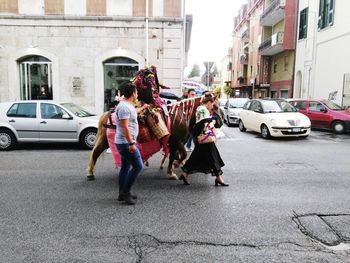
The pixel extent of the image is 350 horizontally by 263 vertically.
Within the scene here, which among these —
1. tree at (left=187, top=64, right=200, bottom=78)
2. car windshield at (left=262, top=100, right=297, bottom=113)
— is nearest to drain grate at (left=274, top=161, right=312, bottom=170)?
car windshield at (left=262, top=100, right=297, bottom=113)

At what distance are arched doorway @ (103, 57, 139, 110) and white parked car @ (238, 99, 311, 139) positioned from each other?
591 centimetres

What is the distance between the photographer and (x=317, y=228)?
439 cm

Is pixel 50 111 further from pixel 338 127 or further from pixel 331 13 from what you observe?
pixel 331 13

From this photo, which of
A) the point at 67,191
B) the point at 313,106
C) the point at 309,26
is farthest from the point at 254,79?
the point at 67,191

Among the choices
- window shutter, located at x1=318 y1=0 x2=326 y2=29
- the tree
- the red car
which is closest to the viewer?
the red car

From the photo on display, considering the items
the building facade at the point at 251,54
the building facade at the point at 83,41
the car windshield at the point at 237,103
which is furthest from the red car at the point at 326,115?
the building facade at the point at 251,54

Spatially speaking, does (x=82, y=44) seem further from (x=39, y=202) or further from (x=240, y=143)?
(x=39, y=202)

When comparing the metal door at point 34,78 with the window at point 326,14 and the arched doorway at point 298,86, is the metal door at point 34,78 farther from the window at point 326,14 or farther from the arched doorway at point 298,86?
the arched doorway at point 298,86

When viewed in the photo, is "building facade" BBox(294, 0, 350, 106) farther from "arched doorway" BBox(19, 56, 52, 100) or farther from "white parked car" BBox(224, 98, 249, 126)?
"arched doorway" BBox(19, 56, 52, 100)

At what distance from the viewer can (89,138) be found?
10.4m

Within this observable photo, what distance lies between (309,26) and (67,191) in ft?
72.2

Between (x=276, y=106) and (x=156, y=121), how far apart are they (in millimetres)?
9262

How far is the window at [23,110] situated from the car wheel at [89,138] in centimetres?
159

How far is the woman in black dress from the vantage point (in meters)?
6.19
